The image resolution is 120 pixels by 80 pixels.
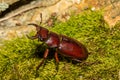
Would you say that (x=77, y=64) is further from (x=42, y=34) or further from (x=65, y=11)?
(x=65, y=11)

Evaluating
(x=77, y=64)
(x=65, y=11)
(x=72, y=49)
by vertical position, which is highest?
(x=65, y=11)

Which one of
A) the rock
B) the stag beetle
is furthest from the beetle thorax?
the rock

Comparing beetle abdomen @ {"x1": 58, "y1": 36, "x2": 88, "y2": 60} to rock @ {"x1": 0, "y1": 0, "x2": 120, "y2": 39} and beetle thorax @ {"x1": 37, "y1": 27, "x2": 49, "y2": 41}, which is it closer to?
beetle thorax @ {"x1": 37, "y1": 27, "x2": 49, "y2": 41}

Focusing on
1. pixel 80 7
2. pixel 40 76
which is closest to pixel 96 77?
pixel 40 76

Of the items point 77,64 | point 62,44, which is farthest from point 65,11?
point 77,64

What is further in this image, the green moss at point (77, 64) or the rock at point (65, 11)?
the rock at point (65, 11)

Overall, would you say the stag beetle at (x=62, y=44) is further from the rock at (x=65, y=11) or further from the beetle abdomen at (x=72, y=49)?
the rock at (x=65, y=11)

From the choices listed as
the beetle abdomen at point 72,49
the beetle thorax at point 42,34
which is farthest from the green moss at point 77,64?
the beetle thorax at point 42,34
